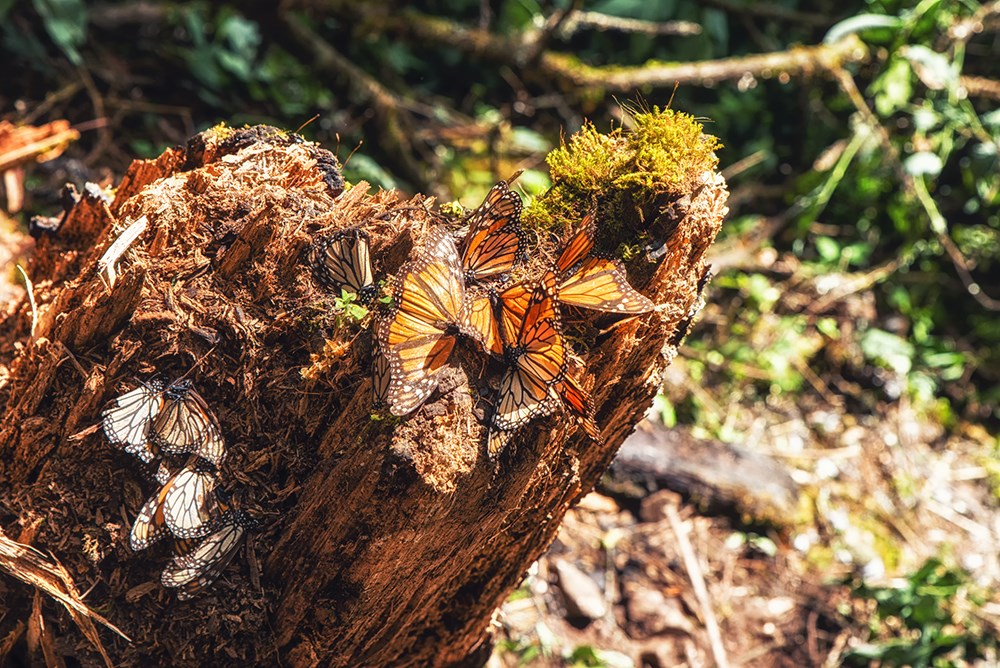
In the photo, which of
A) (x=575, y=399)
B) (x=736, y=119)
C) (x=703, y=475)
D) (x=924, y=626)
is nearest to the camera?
(x=575, y=399)

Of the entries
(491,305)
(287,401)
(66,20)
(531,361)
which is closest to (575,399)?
(531,361)

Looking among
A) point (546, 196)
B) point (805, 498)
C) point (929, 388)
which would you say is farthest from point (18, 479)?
point (929, 388)

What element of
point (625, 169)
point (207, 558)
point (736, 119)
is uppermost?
point (736, 119)

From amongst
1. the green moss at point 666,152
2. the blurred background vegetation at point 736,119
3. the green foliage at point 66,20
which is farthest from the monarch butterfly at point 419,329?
the green foliage at point 66,20

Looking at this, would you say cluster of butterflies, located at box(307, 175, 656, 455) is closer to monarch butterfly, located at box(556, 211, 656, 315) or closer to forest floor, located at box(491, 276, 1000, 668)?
monarch butterfly, located at box(556, 211, 656, 315)

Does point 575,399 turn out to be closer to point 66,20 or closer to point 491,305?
point 491,305

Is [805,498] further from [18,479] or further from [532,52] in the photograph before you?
[18,479]
